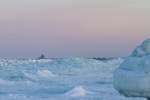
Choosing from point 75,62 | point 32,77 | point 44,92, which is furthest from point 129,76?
point 75,62

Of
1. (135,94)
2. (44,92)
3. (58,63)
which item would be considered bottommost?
(58,63)

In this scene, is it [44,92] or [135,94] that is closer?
[135,94]

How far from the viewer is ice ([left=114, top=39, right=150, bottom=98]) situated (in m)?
8.41

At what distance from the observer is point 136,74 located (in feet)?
27.9

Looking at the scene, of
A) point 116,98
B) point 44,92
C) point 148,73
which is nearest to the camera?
point 148,73

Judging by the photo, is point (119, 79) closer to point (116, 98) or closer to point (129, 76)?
point (129, 76)

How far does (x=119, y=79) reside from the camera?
28.4 ft

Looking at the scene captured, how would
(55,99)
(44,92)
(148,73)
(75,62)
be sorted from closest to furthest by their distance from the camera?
(148,73) → (55,99) → (44,92) → (75,62)

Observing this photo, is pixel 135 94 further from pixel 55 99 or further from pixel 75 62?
pixel 75 62

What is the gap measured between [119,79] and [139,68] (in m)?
0.35

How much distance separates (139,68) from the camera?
28.1ft

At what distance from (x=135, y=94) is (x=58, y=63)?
35.8 meters

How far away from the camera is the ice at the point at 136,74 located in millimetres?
8414

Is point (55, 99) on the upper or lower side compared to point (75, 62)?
upper
